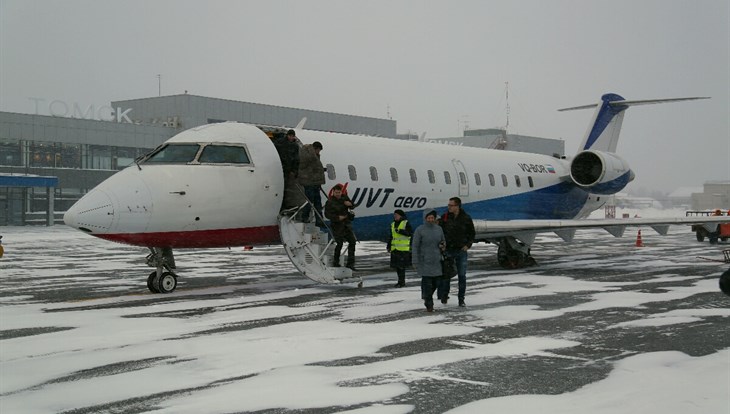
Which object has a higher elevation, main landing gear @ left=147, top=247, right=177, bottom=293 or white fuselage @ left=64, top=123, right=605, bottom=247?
white fuselage @ left=64, top=123, right=605, bottom=247

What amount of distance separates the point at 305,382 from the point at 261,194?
7.73m

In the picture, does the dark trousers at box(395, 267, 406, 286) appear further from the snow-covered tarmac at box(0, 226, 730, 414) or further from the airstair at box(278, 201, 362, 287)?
the airstair at box(278, 201, 362, 287)

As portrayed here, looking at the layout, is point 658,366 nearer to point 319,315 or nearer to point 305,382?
point 305,382

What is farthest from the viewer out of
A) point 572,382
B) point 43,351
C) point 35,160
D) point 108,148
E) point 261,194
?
point 108,148

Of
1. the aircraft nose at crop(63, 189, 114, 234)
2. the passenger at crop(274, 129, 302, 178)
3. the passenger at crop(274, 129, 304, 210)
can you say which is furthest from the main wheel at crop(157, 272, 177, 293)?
the passenger at crop(274, 129, 302, 178)

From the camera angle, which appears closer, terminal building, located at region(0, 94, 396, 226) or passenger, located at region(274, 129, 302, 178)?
passenger, located at region(274, 129, 302, 178)

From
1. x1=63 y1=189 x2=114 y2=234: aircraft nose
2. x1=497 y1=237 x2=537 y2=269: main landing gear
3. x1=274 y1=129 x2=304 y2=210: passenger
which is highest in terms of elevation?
x1=274 y1=129 x2=304 y2=210: passenger

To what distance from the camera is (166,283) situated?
1397cm

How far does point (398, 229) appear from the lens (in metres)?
15.0

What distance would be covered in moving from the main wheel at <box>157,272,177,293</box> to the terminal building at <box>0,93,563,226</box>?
4287 centimetres

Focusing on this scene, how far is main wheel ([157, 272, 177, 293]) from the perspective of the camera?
45.6 ft

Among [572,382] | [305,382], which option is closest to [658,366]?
[572,382]

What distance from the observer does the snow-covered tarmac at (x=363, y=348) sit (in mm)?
6539

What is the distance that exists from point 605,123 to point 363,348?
18182mm
